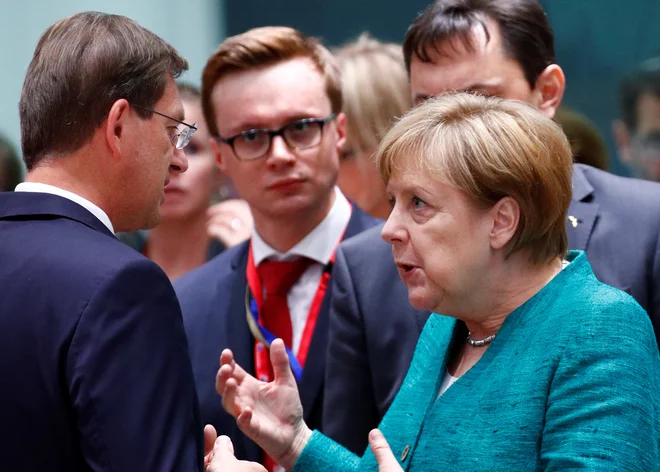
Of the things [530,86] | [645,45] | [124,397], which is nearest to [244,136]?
[530,86]

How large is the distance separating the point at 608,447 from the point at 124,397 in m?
A: 0.92

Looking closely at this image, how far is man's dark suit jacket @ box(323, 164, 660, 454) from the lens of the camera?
2.76m

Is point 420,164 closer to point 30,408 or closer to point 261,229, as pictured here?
point 30,408

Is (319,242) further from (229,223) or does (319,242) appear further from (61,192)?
(61,192)

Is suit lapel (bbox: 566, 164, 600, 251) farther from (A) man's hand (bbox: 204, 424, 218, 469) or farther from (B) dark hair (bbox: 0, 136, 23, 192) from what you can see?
(B) dark hair (bbox: 0, 136, 23, 192)

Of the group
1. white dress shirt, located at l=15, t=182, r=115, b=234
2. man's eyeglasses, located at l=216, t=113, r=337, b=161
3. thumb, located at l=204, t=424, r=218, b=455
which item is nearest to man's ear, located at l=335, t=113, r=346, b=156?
man's eyeglasses, located at l=216, t=113, r=337, b=161

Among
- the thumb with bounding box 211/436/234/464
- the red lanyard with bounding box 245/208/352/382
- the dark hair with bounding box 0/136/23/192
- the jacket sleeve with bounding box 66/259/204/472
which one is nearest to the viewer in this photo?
the jacket sleeve with bounding box 66/259/204/472

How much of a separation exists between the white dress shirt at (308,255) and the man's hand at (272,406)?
619 millimetres

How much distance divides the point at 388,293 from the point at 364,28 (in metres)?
3.24

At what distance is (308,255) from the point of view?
3260 mm

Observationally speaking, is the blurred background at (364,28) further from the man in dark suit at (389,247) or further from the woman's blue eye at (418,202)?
the woman's blue eye at (418,202)

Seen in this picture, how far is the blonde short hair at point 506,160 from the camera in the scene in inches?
84.7

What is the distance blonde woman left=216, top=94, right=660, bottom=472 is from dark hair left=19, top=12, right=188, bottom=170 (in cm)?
61

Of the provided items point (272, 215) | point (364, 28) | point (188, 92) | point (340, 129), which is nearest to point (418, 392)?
point (272, 215)
